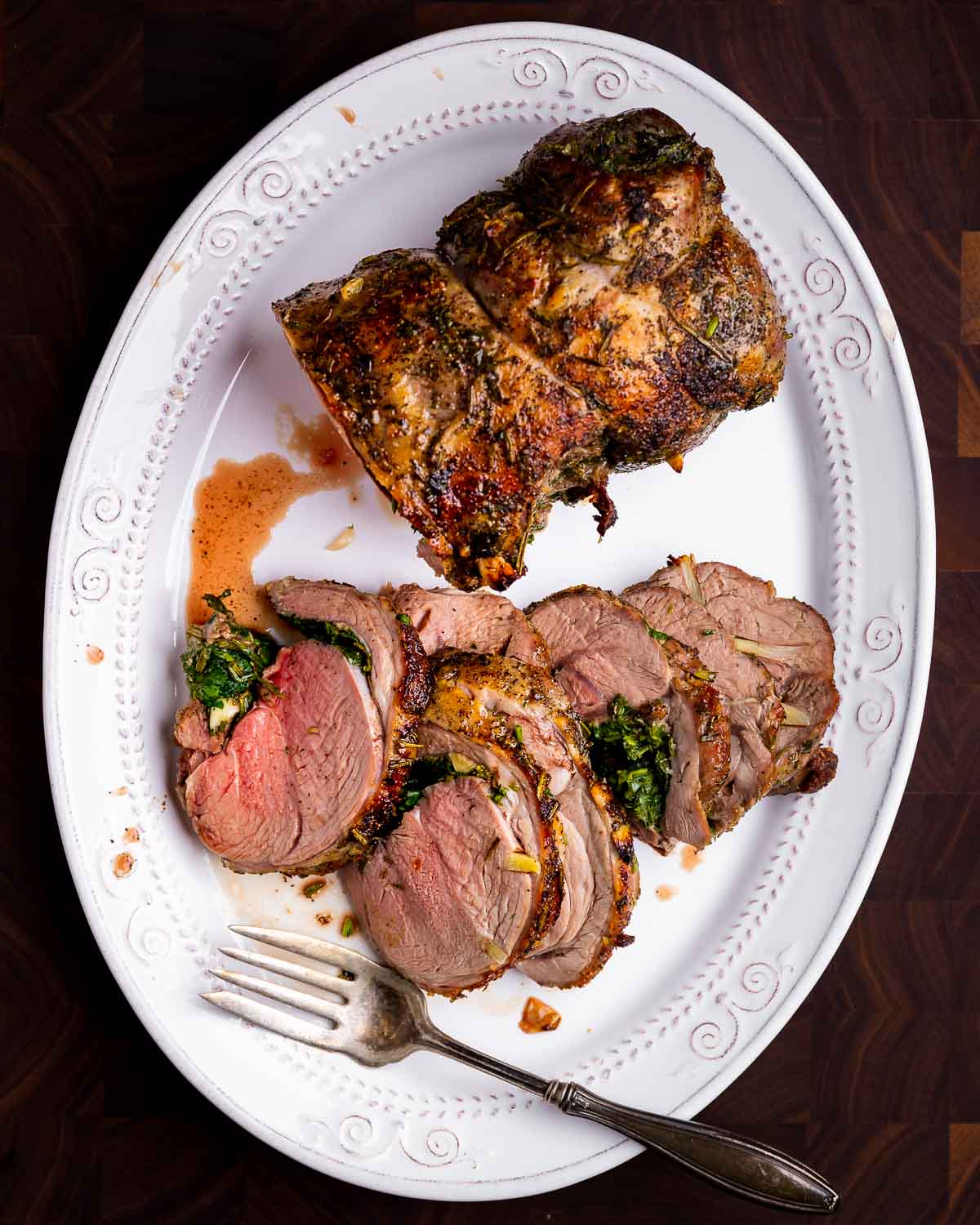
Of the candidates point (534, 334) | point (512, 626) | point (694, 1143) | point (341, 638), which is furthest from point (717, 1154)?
point (534, 334)

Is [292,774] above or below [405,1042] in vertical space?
above

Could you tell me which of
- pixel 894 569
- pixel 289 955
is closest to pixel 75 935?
pixel 289 955

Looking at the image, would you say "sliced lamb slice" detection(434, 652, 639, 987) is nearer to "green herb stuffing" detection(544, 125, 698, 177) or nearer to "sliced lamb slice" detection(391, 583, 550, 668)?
"sliced lamb slice" detection(391, 583, 550, 668)

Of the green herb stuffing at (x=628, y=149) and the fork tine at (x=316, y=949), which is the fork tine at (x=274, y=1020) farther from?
the green herb stuffing at (x=628, y=149)

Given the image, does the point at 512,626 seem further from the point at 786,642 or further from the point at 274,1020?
the point at 274,1020

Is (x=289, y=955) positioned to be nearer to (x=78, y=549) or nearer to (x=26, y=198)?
(x=78, y=549)

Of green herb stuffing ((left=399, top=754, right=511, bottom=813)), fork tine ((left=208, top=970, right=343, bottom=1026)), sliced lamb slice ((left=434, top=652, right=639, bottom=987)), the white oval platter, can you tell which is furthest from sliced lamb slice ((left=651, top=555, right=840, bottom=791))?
fork tine ((left=208, top=970, right=343, bottom=1026))

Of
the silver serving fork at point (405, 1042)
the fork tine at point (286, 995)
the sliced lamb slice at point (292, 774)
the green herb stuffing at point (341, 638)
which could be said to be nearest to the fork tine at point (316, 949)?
the silver serving fork at point (405, 1042)
